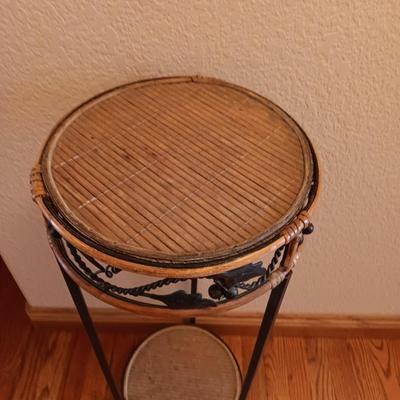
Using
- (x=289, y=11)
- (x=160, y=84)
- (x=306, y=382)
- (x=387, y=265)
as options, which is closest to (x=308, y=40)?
(x=289, y=11)

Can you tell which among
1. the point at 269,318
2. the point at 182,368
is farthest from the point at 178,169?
the point at 182,368

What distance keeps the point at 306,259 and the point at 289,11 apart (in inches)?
21.4

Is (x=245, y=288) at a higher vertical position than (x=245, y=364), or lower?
higher

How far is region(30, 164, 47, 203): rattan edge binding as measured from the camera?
502 mm

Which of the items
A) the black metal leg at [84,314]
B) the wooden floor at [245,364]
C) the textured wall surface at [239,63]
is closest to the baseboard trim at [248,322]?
the wooden floor at [245,364]

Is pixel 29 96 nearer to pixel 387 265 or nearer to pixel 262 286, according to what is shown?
pixel 262 286

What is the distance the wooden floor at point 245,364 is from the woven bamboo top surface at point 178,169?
0.70 metres

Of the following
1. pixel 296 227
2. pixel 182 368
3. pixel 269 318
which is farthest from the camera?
pixel 182 368

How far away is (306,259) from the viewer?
945mm

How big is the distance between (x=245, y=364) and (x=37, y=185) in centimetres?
78

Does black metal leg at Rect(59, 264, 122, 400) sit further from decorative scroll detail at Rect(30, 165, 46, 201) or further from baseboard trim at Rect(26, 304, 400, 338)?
baseboard trim at Rect(26, 304, 400, 338)

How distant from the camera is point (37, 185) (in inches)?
20.1

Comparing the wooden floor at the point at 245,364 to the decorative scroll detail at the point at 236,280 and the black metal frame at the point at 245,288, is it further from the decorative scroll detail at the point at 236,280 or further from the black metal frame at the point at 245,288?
the decorative scroll detail at the point at 236,280

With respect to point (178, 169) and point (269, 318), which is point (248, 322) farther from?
point (178, 169)
